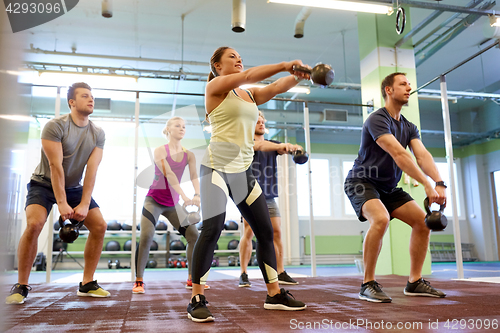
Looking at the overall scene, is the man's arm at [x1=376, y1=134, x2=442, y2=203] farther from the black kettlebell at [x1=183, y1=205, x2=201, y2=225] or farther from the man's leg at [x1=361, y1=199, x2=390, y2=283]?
the black kettlebell at [x1=183, y1=205, x2=201, y2=225]

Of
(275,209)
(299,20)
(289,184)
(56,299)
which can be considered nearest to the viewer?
(56,299)

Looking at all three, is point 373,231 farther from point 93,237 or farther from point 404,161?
point 93,237

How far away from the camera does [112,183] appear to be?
9922mm

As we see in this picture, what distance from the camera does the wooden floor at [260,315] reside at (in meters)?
1.63

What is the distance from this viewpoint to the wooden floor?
1.63m

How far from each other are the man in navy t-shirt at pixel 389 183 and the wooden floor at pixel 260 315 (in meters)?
0.24

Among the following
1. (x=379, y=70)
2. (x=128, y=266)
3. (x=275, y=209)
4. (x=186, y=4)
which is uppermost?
(x=186, y=4)

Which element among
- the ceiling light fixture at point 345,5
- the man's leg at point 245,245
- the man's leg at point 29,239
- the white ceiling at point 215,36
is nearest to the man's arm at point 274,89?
the man's leg at point 29,239

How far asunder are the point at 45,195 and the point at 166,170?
39.0 inches

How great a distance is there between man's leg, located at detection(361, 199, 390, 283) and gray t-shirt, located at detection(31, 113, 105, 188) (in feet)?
6.43

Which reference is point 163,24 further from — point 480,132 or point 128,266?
point 480,132

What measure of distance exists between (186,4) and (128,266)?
21.8 ft

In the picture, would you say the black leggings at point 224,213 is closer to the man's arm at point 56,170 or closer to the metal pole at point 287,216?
the man's arm at point 56,170

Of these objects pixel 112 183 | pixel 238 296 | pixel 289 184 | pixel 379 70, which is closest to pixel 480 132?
pixel 289 184
